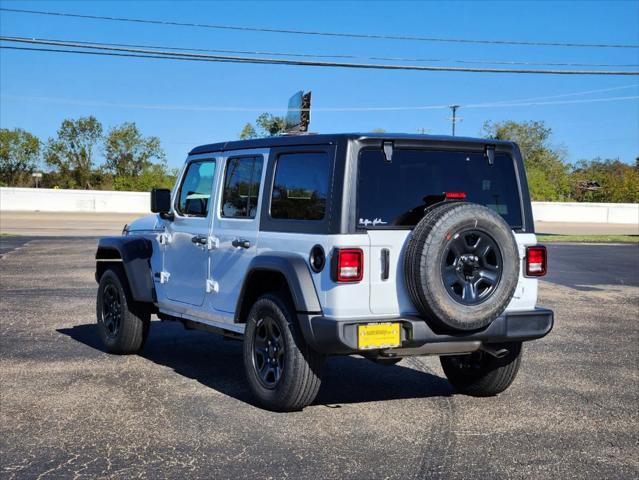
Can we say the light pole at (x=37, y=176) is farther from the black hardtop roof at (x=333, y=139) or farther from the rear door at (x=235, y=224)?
the black hardtop roof at (x=333, y=139)

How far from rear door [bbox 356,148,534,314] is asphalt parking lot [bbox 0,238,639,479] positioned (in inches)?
37.7

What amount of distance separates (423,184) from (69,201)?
6012cm

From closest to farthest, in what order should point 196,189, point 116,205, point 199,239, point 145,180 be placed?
1. point 199,239
2. point 196,189
3. point 116,205
4. point 145,180

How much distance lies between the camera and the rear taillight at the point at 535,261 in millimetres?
6445

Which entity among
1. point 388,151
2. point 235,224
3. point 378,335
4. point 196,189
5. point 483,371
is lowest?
point 483,371

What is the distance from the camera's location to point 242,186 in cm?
702

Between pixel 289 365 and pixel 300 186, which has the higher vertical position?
pixel 300 186

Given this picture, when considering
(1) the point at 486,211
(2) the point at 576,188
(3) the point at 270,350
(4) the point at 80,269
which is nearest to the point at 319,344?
(3) the point at 270,350

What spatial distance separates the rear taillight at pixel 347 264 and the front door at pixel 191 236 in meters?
1.92

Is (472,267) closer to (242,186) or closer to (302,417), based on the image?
(302,417)

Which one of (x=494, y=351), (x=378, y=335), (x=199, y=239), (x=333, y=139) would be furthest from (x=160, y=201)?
(x=494, y=351)

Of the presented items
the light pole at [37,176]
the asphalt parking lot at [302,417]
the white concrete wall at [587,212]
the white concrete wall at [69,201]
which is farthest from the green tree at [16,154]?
the asphalt parking lot at [302,417]

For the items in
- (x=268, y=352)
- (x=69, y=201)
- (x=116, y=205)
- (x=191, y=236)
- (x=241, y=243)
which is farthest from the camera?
(x=116, y=205)

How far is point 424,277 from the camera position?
5703 millimetres
